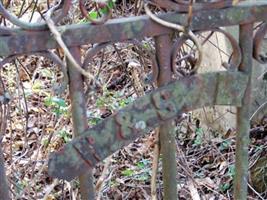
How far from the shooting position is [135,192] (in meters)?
2.13

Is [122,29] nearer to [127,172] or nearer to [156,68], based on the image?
[156,68]

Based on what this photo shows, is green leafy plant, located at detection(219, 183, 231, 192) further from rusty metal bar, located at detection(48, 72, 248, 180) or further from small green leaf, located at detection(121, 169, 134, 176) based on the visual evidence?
rusty metal bar, located at detection(48, 72, 248, 180)

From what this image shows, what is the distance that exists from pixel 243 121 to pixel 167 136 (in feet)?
0.59

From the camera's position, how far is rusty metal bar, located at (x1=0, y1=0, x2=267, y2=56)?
1070mm

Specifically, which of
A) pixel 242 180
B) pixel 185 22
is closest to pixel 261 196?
pixel 242 180

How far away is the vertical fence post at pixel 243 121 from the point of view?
1.19 m

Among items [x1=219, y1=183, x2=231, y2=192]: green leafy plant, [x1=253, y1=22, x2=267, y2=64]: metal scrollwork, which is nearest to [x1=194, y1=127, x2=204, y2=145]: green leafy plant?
[x1=219, y1=183, x2=231, y2=192]: green leafy plant

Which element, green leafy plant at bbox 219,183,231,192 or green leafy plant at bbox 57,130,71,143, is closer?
green leafy plant at bbox 219,183,231,192

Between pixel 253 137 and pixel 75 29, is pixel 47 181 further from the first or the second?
pixel 75 29

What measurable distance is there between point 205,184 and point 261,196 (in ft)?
0.72

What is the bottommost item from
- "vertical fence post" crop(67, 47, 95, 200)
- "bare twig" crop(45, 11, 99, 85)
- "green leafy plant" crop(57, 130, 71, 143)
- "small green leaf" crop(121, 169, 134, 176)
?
"small green leaf" crop(121, 169, 134, 176)

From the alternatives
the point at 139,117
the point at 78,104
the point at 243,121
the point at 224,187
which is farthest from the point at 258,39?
the point at 224,187

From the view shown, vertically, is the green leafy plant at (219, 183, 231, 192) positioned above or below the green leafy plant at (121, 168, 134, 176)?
below

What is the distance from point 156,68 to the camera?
3.80ft
